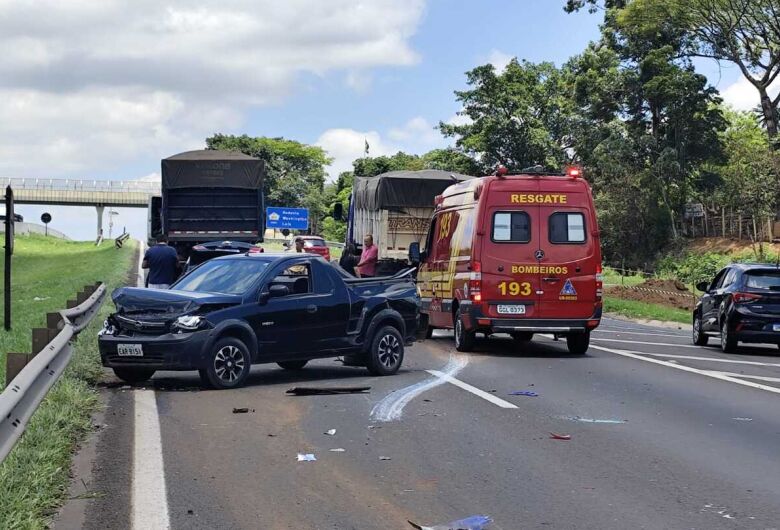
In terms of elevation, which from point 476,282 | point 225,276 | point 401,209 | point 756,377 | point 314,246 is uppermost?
point 401,209

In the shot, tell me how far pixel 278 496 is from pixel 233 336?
5.55 meters

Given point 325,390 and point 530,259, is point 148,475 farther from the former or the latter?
point 530,259

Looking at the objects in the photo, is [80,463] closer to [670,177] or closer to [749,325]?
[749,325]

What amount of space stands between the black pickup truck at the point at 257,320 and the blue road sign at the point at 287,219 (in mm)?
71128

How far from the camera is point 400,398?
11836 mm

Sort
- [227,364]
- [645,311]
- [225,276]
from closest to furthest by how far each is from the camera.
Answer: [227,364], [225,276], [645,311]

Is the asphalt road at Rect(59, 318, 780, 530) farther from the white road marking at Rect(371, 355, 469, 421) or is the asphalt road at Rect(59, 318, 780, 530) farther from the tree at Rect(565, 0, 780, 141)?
the tree at Rect(565, 0, 780, 141)

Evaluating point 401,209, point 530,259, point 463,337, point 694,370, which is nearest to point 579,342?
point 530,259

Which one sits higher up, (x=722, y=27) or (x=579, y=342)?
(x=722, y=27)

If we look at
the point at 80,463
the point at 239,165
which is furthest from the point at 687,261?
the point at 80,463

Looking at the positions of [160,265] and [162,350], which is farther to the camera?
[160,265]

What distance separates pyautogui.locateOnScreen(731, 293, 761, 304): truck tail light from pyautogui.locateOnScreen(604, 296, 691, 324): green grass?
30.8 feet

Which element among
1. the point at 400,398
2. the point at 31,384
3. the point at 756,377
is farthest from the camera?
the point at 756,377

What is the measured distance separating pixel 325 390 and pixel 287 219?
2926 inches
